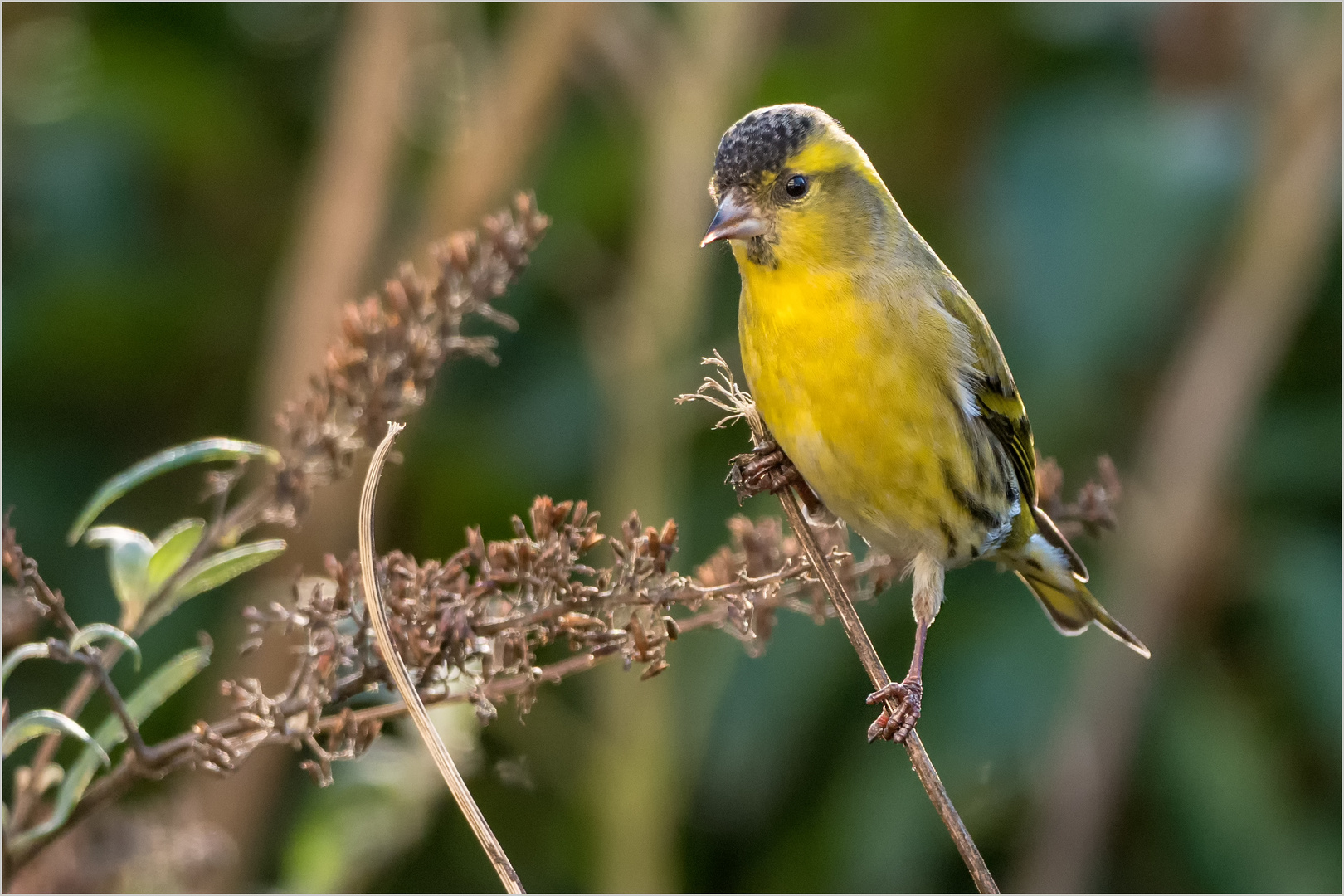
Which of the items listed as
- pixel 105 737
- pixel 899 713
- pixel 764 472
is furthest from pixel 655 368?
pixel 105 737

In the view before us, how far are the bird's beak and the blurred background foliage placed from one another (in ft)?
4.19

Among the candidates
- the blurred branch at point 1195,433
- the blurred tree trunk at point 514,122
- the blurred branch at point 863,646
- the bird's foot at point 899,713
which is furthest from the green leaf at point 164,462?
the blurred branch at point 1195,433

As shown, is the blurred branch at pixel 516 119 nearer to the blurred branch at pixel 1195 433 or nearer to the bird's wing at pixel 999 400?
the bird's wing at pixel 999 400

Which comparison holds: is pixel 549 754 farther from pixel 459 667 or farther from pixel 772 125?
pixel 459 667

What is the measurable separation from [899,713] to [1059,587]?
87cm

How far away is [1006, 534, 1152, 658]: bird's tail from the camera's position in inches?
96.8

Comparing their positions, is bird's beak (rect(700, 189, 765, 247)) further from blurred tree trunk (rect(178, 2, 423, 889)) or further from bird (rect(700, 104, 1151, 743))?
blurred tree trunk (rect(178, 2, 423, 889))

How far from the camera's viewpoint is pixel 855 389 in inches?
79.1

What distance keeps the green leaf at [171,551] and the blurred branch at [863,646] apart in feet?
1.65

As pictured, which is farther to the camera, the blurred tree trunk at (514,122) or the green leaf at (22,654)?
the blurred tree trunk at (514,122)

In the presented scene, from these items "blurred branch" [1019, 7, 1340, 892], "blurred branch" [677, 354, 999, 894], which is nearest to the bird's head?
"blurred branch" [677, 354, 999, 894]

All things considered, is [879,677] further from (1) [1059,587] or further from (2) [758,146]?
(1) [1059,587]

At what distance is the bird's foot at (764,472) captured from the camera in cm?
200

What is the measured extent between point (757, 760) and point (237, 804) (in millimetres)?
1198
